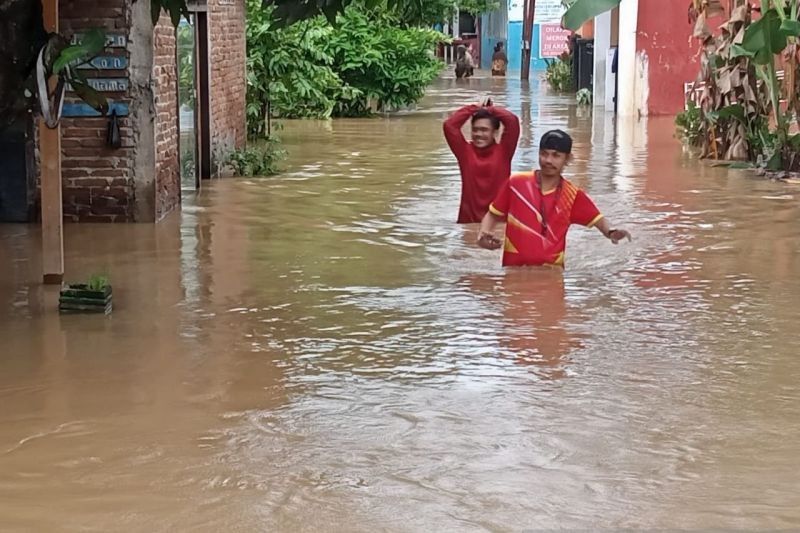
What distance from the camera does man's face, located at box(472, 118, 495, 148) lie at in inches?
384

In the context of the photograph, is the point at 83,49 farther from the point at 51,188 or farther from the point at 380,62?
the point at 380,62

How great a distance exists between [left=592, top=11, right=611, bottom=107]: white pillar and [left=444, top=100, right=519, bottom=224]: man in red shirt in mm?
18705

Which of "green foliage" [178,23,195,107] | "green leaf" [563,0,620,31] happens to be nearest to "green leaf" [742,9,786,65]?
"green leaf" [563,0,620,31]

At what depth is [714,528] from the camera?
14.4ft

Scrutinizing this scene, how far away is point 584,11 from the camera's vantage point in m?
5.76

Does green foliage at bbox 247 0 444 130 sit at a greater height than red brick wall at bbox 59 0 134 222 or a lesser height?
greater

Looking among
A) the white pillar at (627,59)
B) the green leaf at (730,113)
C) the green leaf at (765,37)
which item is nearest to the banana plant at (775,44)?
the green leaf at (765,37)

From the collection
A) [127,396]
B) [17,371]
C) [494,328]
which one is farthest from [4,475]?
[494,328]

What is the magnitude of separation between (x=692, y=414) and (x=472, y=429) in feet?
3.37

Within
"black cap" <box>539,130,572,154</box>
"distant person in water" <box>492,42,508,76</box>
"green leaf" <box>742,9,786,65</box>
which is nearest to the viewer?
"black cap" <box>539,130,572,154</box>

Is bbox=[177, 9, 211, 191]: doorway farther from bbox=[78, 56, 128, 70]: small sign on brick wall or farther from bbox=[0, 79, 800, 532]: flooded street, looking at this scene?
bbox=[0, 79, 800, 532]: flooded street

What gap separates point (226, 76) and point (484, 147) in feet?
22.3

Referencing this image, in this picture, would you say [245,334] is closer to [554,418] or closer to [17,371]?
[17,371]

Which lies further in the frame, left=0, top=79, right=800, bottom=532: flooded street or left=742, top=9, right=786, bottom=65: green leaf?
left=742, top=9, right=786, bottom=65: green leaf
